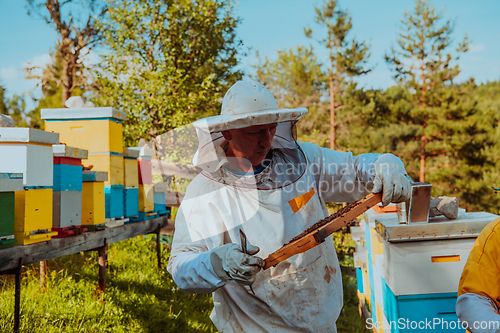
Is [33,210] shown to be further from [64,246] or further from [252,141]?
[252,141]

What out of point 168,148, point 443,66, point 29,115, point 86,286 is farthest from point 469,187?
point 29,115

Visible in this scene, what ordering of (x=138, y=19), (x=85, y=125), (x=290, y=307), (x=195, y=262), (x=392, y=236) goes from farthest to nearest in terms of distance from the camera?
(x=138, y=19), (x=85, y=125), (x=392, y=236), (x=290, y=307), (x=195, y=262)

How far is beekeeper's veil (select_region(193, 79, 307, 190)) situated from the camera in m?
1.70

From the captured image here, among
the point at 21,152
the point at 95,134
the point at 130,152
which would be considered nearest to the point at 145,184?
the point at 130,152

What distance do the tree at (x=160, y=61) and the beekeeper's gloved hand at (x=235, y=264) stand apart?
740 cm

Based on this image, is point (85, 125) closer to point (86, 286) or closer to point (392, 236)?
point (86, 286)

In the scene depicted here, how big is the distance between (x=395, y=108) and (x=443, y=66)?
114 inches

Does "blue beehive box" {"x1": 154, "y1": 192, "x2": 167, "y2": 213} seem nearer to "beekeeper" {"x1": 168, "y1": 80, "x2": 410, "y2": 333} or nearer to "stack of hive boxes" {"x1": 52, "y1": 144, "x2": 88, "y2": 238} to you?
"stack of hive boxes" {"x1": 52, "y1": 144, "x2": 88, "y2": 238}

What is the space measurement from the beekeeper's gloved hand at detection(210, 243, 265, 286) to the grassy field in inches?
118

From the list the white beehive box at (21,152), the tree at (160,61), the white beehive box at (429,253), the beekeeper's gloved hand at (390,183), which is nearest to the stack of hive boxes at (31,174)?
the white beehive box at (21,152)

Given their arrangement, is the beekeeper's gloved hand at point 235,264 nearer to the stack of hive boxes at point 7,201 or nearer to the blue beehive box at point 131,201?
the stack of hive boxes at point 7,201

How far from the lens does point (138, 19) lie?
33.3 ft

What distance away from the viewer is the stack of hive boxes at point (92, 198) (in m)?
4.00

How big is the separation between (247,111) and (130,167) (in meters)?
3.59
